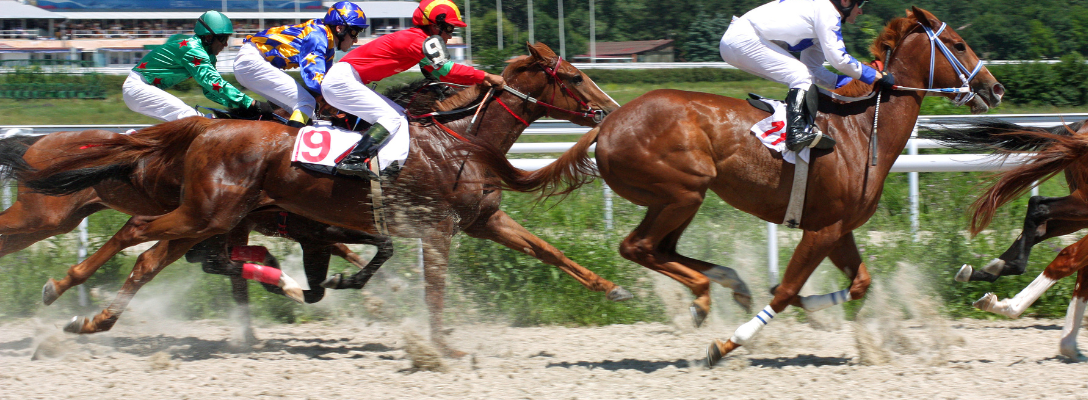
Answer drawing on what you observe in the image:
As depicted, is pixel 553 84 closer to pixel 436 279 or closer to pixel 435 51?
pixel 435 51

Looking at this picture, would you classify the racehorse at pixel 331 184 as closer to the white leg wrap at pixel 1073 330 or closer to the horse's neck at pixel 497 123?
the horse's neck at pixel 497 123

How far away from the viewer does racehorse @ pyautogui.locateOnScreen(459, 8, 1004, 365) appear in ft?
13.5

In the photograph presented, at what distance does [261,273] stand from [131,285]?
665mm

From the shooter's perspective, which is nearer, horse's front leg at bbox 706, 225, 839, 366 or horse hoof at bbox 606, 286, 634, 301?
horse's front leg at bbox 706, 225, 839, 366

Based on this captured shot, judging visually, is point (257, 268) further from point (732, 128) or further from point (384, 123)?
point (732, 128)

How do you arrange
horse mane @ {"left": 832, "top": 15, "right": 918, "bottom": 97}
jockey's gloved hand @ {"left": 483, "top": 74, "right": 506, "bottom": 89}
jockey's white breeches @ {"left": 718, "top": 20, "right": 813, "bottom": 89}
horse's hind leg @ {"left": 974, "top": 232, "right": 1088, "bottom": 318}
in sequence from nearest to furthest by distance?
horse's hind leg @ {"left": 974, "top": 232, "right": 1088, "bottom": 318} → jockey's white breeches @ {"left": 718, "top": 20, "right": 813, "bottom": 89} → horse mane @ {"left": 832, "top": 15, "right": 918, "bottom": 97} → jockey's gloved hand @ {"left": 483, "top": 74, "right": 506, "bottom": 89}

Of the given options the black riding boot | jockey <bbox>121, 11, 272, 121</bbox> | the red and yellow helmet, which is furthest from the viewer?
jockey <bbox>121, 11, 272, 121</bbox>

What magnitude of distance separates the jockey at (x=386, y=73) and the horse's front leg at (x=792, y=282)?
69.8 inches

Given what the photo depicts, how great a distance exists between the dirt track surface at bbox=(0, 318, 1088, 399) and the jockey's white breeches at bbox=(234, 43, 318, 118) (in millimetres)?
1313

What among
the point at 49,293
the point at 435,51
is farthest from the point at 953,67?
the point at 49,293

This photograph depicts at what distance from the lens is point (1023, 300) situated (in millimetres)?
4262

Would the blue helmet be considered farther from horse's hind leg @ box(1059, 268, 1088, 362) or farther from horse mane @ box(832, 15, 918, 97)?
horse's hind leg @ box(1059, 268, 1088, 362)

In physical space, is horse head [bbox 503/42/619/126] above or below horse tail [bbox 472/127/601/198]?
above

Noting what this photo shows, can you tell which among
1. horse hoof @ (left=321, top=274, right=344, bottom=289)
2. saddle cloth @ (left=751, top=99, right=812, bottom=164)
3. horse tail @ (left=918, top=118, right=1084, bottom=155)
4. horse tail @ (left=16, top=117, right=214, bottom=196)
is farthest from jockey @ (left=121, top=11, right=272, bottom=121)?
horse tail @ (left=918, top=118, right=1084, bottom=155)
